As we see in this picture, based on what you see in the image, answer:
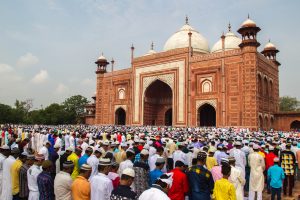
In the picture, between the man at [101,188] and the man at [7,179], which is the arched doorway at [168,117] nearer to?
the man at [7,179]

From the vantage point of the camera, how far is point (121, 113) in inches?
1275

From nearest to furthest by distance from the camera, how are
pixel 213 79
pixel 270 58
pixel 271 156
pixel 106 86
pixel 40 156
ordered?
1. pixel 40 156
2. pixel 271 156
3. pixel 213 79
4. pixel 270 58
5. pixel 106 86

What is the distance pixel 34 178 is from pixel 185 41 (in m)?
27.1

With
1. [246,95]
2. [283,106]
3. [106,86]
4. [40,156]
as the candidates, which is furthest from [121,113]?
[283,106]

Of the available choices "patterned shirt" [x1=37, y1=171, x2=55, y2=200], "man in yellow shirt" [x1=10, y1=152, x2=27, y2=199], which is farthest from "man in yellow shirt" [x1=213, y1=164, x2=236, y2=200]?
"man in yellow shirt" [x1=10, y1=152, x2=27, y2=199]

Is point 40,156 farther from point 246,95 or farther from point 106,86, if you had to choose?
point 106,86

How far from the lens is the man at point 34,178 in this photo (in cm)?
412

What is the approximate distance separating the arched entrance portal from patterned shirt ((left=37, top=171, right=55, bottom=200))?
2436 centimetres

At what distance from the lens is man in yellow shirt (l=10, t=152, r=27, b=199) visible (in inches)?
179

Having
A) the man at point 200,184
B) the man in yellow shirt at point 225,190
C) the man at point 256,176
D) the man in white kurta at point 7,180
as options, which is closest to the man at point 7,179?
the man in white kurta at point 7,180

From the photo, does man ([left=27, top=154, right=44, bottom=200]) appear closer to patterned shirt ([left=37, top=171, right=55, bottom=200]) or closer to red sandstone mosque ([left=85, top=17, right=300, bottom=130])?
patterned shirt ([left=37, top=171, right=55, bottom=200])

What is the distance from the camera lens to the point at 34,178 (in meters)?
4.14

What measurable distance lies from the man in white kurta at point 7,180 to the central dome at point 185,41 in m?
25.9

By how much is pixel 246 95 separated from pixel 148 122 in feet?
35.8
